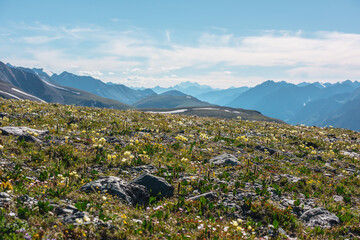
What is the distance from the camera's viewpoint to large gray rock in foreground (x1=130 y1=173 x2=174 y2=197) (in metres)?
7.78

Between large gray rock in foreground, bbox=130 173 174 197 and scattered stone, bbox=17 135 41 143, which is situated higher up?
scattered stone, bbox=17 135 41 143

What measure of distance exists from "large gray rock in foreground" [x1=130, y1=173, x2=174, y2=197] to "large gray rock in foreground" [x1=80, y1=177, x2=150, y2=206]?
0.25 meters

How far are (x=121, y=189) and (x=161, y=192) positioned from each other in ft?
4.70

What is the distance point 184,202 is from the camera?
732 centimetres

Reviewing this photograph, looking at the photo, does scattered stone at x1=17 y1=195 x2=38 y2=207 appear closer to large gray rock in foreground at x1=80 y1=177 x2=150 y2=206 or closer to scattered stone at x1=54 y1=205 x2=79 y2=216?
scattered stone at x1=54 y1=205 x2=79 y2=216

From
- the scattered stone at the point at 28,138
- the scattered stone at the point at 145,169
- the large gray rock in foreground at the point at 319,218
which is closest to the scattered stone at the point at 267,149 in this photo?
the large gray rock in foreground at the point at 319,218

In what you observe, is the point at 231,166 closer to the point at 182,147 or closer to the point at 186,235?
the point at 182,147

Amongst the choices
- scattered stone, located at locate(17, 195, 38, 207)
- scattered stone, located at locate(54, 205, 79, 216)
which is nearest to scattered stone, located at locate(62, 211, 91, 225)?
scattered stone, located at locate(54, 205, 79, 216)

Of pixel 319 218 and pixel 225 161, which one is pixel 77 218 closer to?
pixel 319 218

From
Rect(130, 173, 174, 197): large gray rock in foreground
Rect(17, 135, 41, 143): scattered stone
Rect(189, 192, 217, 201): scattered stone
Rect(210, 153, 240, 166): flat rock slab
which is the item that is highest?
Rect(17, 135, 41, 143): scattered stone

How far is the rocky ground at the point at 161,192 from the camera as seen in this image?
554 centimetres

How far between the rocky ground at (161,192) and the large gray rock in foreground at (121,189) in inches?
1.3

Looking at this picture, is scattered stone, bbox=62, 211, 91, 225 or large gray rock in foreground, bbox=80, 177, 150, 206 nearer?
scattered stone, bbox=62, 211, 91, 225

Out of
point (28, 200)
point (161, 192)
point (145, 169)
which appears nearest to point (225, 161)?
point (145, 169)
